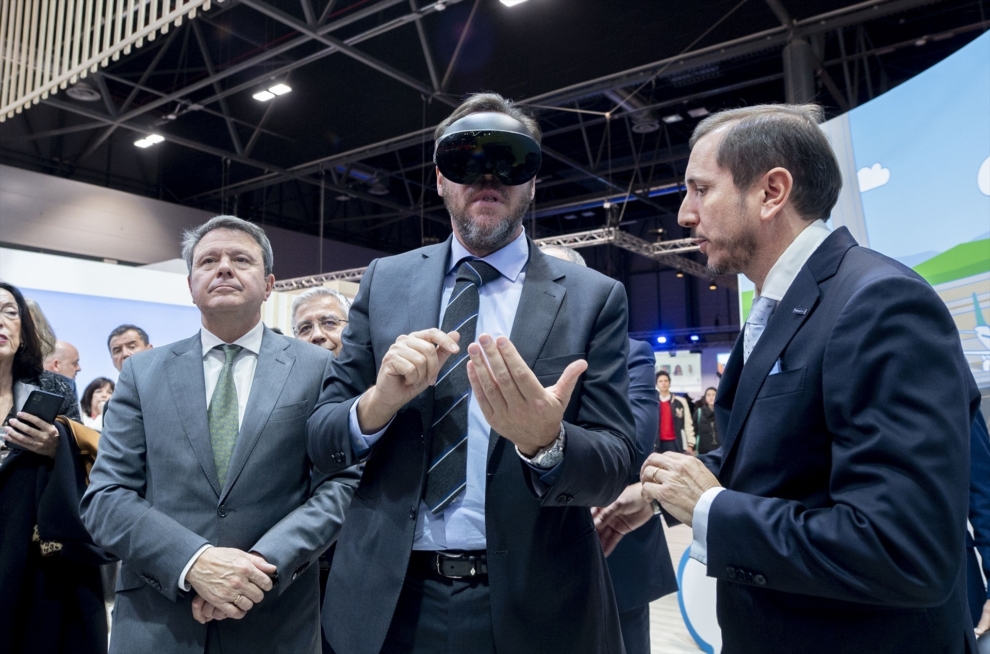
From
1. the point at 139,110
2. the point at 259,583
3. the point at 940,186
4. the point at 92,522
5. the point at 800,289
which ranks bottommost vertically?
the point at 259,583

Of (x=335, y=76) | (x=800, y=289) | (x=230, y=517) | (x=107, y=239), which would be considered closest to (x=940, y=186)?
(x=800, y=289)

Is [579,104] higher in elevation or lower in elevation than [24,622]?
higher

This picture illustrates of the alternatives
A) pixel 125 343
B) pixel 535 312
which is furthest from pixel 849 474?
pixel 125 343

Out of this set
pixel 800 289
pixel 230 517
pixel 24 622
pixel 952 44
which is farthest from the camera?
pixel 952 44

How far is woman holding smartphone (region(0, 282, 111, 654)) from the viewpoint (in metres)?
2.37

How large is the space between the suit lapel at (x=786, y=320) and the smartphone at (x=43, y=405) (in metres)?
2.26

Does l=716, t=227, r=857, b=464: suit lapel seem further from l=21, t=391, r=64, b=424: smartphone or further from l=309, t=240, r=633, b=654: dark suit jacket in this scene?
l=21, t=391, r=64, b=424: smartphone

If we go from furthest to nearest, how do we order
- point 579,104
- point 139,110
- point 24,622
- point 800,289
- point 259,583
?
1. point 579,104
2. point 139,110
3. point 24,622
4. point 259,583
5. point 800,289

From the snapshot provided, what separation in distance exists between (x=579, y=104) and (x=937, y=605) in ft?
35.5

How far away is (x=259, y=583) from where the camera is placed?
1.71 m

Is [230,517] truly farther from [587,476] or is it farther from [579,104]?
[579,104]

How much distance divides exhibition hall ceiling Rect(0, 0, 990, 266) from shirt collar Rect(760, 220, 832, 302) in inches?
245

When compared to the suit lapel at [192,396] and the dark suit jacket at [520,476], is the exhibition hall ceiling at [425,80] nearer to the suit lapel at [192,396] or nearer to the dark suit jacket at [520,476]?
the suit lapel at [192,396]

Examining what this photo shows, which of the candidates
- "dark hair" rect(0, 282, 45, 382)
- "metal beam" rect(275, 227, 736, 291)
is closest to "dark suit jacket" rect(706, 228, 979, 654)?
"dark hair" rect(0, 282, 45, 382)
